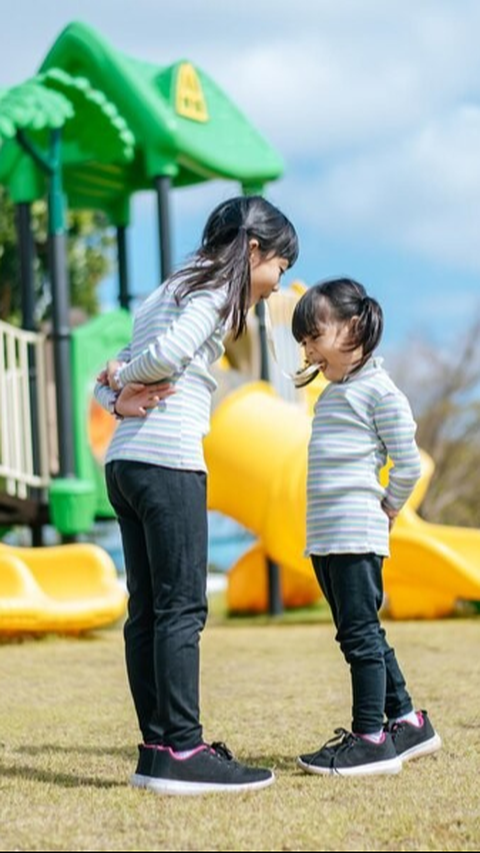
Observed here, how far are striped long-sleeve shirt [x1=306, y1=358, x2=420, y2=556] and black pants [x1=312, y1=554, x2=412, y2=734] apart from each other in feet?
0.19

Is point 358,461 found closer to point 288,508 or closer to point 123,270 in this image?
point 288,508

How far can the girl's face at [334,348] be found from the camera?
3.47 metres

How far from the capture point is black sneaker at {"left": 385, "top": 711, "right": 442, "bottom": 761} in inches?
136

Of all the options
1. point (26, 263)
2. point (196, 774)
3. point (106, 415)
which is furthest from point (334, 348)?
point (26, 263)

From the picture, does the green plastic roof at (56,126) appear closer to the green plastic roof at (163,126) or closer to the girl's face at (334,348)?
the green plastic roof at (163,126)

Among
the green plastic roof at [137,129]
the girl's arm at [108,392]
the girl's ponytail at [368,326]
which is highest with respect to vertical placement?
the green plastic roof at [137,129]

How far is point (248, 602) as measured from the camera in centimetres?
960

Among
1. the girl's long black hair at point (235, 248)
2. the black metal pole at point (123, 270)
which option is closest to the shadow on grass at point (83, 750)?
the girl's long black hair at point (235, 248)

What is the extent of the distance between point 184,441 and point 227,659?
3.18m

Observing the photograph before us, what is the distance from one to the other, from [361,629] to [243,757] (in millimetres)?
529

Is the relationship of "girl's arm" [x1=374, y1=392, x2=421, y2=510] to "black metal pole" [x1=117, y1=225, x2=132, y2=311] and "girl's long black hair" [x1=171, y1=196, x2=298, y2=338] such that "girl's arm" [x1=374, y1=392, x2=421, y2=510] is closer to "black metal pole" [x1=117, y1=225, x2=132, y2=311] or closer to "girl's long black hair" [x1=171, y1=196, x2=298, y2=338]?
"girl's long black hair" [x1=171, y1=196, x2=298, y2=338]

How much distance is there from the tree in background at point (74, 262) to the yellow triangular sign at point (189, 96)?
8.95 m

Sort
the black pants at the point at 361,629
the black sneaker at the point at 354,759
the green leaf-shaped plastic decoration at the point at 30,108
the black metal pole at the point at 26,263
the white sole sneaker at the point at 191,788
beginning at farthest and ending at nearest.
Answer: the black metal pole at the point at 26,263 → the green leaf-shaped plastic decoration at the point at 30,108 → the black pants at the point at 361,629 → the black sneaker at the point at 354,759 → the white sole sneaker at the point at 191,788

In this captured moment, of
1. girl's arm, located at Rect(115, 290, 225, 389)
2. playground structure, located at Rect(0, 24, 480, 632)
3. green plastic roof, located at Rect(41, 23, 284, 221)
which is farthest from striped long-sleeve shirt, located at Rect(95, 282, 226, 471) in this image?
green plastic roof, located at Rect(41, 23, 284, 221)
